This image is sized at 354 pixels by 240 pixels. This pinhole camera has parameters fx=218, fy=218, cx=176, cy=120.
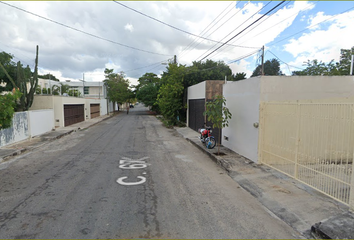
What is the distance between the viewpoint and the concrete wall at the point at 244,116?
723 cm

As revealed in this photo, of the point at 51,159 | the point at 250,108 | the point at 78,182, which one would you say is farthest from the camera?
the point at 51,159

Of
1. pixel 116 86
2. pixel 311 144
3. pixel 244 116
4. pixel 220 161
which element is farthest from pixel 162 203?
pixel 116 86

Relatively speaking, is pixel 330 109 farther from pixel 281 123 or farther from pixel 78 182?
pixel 78 182

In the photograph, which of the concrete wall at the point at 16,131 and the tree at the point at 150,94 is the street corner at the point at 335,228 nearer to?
the concrete wall at the point at 16,131

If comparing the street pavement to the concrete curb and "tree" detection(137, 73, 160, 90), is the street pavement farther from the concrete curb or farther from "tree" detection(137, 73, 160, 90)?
"tree" detection(137, 73, 160, 90)

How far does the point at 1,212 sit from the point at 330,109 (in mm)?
6768

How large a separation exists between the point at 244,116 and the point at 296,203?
13.4 ft

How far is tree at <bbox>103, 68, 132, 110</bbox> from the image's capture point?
152ft

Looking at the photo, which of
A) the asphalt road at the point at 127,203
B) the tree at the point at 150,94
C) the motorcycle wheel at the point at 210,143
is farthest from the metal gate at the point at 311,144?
the tree at the point at 150,94

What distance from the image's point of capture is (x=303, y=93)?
6977 millimetres

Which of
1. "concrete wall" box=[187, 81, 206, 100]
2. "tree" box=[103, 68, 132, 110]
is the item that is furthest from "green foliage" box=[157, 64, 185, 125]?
"tree" box=[103, 68, 132, 110]

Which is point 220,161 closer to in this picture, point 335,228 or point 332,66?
point 335,228

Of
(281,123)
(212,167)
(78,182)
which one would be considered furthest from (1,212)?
(281,123)

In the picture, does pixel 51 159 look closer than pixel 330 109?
No
